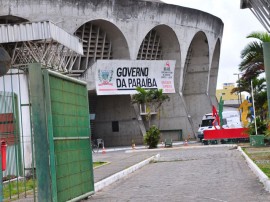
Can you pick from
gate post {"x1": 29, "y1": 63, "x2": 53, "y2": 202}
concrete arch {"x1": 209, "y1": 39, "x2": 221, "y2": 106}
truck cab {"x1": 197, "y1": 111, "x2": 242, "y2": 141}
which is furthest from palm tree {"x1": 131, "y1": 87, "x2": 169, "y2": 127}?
gate post {"x1": 29, "y1": 63, "x2": 53, "y2": 202}

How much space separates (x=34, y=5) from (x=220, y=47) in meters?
26.5

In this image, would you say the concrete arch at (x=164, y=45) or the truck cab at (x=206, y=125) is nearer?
the truck cab at (x=206, y=125)

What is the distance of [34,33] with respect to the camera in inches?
1066

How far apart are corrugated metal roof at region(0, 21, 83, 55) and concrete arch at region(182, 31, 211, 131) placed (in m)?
31.2

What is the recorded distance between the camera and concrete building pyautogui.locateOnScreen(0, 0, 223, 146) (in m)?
46.2

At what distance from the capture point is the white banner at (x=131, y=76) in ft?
155

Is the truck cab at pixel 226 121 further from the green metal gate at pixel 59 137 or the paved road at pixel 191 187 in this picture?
the green metal gate at pixel 59 137

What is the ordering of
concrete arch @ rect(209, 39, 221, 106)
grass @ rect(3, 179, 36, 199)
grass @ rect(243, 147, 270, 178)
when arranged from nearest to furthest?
grass @ rect(3, 179, 36, 199) < grass @ rect(243, 147, 270, 178) < concrete arch @ rect(209, 39, 221, 106)

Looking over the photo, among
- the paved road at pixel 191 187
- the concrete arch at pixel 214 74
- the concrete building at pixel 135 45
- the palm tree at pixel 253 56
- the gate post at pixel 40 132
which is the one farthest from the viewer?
the concrete arch at pixel 214 74

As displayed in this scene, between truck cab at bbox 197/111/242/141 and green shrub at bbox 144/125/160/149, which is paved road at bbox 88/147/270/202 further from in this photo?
truck cab at bbox 197/111/242/141

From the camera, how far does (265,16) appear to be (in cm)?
1350

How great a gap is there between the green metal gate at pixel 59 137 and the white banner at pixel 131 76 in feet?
117

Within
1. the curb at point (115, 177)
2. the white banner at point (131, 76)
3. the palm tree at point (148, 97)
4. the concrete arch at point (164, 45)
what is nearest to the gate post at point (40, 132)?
the curb at point (115, 177)

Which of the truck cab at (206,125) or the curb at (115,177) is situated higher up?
the truck cab at (206,125)
